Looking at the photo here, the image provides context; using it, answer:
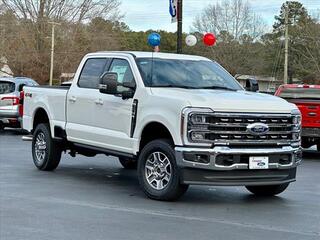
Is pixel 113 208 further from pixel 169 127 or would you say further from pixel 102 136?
pixel 102 136

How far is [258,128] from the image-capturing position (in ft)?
26.7

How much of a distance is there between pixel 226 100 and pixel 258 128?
56cm

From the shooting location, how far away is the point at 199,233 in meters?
6.59

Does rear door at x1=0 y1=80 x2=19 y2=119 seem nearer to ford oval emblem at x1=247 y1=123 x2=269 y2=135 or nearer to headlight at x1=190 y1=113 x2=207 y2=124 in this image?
headlight at x1=190 y1=113 x2=207 y2=124

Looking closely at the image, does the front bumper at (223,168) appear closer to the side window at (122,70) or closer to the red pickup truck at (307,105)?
the side window at (122,70)

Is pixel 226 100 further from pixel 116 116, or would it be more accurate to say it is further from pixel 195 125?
pixel 116 116

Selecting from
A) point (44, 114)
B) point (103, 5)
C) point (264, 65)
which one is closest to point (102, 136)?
point (44, 114)

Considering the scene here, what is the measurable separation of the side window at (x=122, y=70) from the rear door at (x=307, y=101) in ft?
20.2

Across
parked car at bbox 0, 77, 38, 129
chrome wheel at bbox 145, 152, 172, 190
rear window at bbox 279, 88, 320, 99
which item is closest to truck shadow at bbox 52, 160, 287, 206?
chrome wheel at bbox 145, 152, 172, 190

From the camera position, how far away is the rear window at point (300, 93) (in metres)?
15.2

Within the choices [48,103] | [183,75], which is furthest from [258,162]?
[48,103]

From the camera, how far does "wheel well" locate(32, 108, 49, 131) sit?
11.4m

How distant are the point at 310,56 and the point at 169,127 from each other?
59255mm

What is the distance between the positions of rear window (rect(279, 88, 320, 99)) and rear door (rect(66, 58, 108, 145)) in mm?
6536
